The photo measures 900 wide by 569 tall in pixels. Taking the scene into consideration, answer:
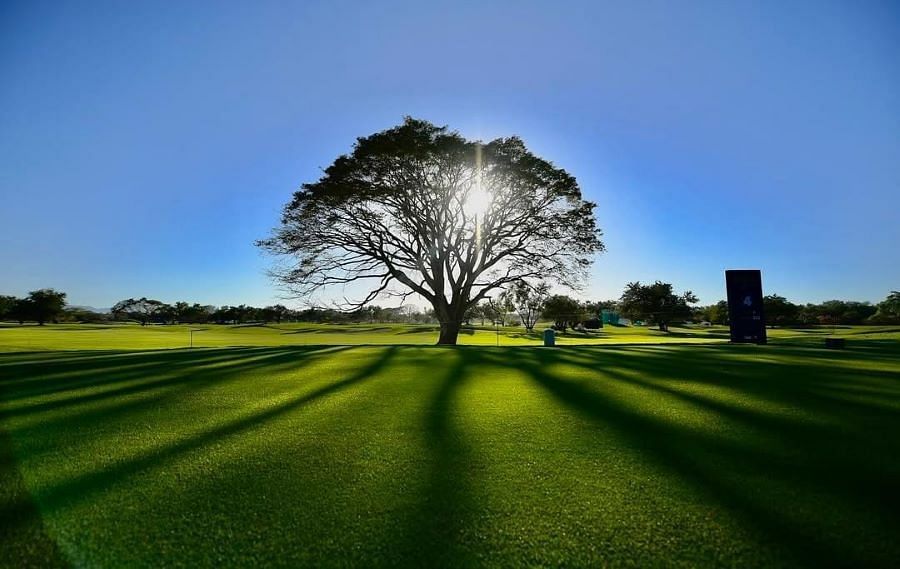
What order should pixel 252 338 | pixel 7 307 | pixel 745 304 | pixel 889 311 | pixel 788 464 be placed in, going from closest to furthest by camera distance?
pixel 788 464
pixel 745 304
pixel 252 338
pixel 889 311
pixel 7 307

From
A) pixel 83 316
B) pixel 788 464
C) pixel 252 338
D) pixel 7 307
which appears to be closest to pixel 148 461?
pixel 788 464

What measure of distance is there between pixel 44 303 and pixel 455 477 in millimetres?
69703

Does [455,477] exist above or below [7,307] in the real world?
below

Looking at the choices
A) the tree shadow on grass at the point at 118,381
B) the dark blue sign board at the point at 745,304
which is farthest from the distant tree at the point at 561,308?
the tree shadow on grass at the point at 118,381

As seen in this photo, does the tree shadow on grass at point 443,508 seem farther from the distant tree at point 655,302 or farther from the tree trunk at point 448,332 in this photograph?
the distant tree at point 655,302

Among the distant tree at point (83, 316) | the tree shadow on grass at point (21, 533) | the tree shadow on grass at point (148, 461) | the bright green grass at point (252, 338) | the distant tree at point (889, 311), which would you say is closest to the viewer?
the tree shadow on grass at point (21, 533)

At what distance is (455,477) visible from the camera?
122 inches

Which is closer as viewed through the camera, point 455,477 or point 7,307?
point 455,477

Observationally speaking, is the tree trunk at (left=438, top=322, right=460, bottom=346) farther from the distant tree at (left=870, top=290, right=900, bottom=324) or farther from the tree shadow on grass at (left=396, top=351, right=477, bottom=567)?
the distant tree at (left=870, top=290, right=900, bottom=324)

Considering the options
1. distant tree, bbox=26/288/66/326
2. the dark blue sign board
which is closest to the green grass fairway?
the dark blue sign board

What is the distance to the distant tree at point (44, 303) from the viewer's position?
4919cm

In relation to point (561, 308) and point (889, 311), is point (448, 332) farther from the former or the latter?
point (889, 311)

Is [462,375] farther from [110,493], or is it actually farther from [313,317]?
[313,317]

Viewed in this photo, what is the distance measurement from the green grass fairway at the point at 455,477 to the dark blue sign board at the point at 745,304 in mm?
12200
